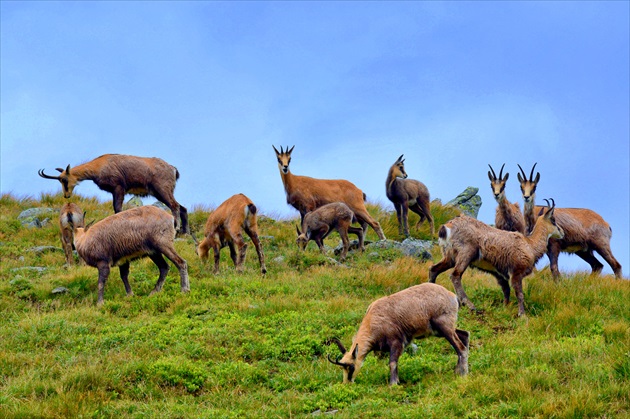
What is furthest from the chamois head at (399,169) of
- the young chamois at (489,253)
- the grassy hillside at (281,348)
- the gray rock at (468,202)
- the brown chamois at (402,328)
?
the brown chamois at (402,328)

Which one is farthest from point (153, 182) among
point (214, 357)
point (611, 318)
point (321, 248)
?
point (611, 318)

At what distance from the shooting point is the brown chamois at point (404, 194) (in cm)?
2189

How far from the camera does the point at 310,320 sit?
12047 millimetres

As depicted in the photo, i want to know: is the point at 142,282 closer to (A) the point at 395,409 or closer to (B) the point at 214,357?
(B) the point at 214,357

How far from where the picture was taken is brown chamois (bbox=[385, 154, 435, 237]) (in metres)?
21.9

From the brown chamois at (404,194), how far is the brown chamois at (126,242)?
9554 millimetres

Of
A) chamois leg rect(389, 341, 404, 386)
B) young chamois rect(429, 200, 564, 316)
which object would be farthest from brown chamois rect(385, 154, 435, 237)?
chamois leg rect(389, 341, 404, 386)

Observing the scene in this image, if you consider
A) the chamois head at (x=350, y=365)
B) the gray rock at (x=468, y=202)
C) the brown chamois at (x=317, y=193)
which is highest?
the gray rock at (x=468, y=202)

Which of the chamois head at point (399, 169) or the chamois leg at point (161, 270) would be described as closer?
the chamois leg at point (161, 270)

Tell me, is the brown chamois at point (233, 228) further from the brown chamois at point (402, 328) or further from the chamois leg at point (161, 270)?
the brown chamois at point (402, 328)

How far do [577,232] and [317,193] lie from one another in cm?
708

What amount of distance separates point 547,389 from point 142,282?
875 centimetres

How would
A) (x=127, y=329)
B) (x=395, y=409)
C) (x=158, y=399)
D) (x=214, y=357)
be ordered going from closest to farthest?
(x=395, y=409), (x=158, y=399), (x=214, y=357), (x=127, y=329)

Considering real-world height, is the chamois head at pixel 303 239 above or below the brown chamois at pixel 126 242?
above
